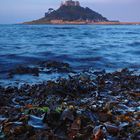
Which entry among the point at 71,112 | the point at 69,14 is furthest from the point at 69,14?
the point at 71,112

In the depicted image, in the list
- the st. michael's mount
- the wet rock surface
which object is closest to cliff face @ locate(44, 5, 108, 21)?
the st. michael's mount

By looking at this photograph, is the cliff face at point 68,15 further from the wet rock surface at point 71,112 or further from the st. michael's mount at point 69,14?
the wet rock surface at point 71,112

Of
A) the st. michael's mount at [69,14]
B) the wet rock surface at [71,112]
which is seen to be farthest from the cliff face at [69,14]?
the wet rock surface at [71,112]

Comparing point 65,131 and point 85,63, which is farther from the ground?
point 65,131

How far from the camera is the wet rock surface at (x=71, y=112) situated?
571 cm

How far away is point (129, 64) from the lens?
1694cm

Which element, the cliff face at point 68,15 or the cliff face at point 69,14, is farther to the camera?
the cliff face at point 69,14

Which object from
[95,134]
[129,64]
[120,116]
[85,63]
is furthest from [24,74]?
[95,134]

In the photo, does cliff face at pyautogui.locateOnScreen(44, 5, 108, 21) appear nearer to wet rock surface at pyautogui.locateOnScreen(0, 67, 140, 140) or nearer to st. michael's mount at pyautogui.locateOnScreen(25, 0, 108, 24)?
st. michael's mount at pyautogui.locateOnScreen(25, 0, 108, 24)

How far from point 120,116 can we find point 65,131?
1.33m

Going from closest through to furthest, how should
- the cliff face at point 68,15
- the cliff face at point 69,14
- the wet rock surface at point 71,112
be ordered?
1. the wet rock surface at point 71,112
2. the cliff face at point 68,15
3. the cliff face at point 69,14

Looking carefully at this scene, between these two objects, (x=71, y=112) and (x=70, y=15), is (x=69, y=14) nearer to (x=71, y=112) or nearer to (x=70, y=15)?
(x=70, y=15)

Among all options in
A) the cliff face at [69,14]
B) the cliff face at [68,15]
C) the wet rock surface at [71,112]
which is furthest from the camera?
the cliff face at [69,14]

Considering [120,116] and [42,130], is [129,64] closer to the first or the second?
[120,116]
